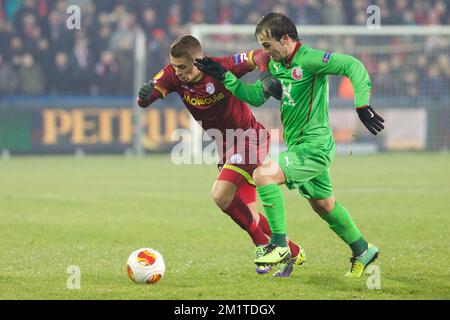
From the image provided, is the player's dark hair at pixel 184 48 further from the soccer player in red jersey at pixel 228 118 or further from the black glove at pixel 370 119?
the black glove at pixel 370 119

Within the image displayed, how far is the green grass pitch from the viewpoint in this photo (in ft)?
22.9

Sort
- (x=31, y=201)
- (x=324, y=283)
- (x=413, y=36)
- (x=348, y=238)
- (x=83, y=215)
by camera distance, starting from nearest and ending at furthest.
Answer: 1. (x=324, y=283)
2. (x=348, y=238)
3. (x=83, y=215)
4. (x=31, y=201)
5. (x=413, y=36)

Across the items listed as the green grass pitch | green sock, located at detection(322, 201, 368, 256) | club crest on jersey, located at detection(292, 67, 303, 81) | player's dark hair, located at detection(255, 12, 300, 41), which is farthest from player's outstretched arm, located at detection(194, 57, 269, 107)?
the green grass pitch

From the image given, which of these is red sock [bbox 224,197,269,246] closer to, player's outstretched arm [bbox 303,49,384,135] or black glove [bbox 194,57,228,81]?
black glove [bbox 194,57,228,81]

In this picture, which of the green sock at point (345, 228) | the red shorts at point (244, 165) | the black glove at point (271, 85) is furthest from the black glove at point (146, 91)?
the green sock at point (345, 228)

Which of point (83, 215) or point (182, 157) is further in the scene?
point (182, 157)

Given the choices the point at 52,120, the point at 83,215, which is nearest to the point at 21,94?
the point at 52,120

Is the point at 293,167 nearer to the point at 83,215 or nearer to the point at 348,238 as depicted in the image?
the point at 348,238

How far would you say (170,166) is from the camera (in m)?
20.2

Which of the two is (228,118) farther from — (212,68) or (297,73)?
(297,73)

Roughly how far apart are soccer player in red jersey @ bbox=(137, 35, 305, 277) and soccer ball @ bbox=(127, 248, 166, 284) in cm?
85

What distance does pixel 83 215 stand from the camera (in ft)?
38.9
